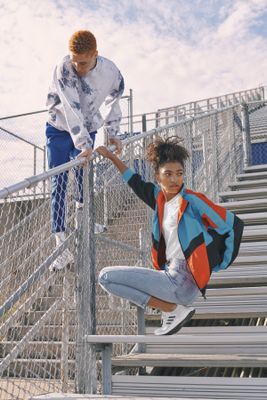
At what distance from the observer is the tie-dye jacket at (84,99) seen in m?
2.93

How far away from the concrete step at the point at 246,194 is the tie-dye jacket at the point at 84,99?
211cm

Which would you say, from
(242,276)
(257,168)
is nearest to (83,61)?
(242,276)

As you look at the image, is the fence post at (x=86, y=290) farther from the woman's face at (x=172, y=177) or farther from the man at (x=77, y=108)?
the woman's face at (x=172, y=177)

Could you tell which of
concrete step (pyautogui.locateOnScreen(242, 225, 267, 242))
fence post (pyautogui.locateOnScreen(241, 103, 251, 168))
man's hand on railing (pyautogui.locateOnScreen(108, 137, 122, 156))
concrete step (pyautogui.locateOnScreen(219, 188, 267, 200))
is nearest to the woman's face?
man's hand on railing (pyautogui.locateOnScreen(108, 137, 122, 156))

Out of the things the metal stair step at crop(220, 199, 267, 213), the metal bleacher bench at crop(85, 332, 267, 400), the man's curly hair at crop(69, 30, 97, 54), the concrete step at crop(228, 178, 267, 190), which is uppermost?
the man's curly hair at crop(69, 30, 97, 54)

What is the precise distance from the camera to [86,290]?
8.77 ft

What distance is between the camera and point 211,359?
101 inches

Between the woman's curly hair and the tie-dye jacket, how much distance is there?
0.37 metres

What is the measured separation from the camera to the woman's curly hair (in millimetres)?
2723

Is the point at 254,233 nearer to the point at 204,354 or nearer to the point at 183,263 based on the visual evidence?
the point at 204,354

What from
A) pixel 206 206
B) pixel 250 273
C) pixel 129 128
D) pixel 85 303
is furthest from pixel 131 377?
pixel 129 128

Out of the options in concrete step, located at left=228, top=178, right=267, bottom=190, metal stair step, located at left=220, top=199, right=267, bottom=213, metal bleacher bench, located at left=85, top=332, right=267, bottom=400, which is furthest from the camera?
concrete step, located at left=228, top=178, right=267, bottom=190

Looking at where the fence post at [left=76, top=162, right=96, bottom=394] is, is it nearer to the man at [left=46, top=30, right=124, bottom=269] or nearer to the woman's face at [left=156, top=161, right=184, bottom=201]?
the man at [left=46, top=30, right=124, bottom=269]

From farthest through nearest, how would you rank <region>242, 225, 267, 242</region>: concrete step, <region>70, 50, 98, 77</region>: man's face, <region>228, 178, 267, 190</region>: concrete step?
1. <region>228, 178, 267, 190</region>: concrete step
2. <region>242, 225, 267, 242</region>: concrete step
3. <region>70, 50, 98, 77</region>: man's face
